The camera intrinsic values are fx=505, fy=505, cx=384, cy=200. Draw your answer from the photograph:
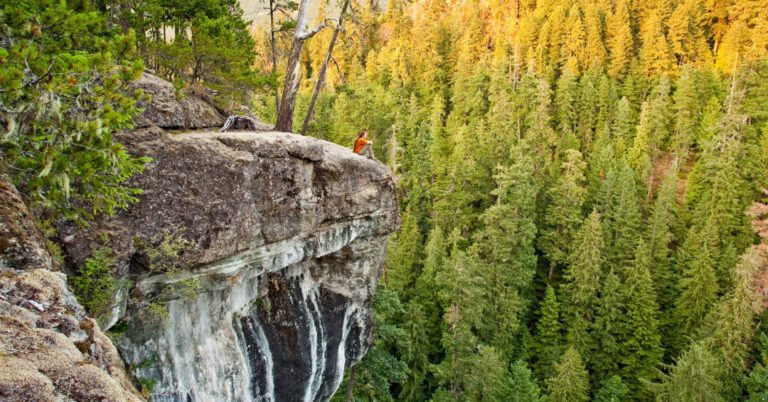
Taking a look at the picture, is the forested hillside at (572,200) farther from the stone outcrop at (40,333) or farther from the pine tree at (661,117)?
the stone outcrop at (40,333)

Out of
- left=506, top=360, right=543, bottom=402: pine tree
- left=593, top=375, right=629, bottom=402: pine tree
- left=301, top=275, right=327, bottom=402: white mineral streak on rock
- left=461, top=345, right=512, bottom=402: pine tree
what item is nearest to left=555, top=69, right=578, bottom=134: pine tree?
left=593, top=375, right=629, bottom=402: pine tree

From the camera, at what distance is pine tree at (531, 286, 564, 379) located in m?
27.4

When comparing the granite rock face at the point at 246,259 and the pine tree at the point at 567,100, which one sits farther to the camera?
the pine tree at the point at 567,100

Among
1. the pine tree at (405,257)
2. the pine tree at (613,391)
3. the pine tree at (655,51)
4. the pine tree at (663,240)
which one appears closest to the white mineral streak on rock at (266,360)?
the pine tree at (405,257)

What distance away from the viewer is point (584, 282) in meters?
28.2

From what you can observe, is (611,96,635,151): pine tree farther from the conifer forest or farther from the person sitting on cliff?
the person sitting on cliff

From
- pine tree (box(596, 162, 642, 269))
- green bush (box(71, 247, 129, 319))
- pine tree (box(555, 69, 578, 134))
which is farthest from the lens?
pine tree (box(555, 69, 578, 134))

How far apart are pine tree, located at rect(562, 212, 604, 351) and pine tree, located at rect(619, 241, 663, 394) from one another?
6.10 ft

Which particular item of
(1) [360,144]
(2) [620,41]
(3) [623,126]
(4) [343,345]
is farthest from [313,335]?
(2) [620,41]

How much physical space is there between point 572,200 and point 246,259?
85.8 feet

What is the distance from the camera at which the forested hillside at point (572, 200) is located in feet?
79.5

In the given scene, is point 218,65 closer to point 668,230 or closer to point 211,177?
point 211,177

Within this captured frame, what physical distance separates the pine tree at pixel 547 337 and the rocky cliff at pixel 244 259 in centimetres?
1553

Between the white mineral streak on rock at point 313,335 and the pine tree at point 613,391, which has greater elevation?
the white mineral streak on rock at point 313,335
